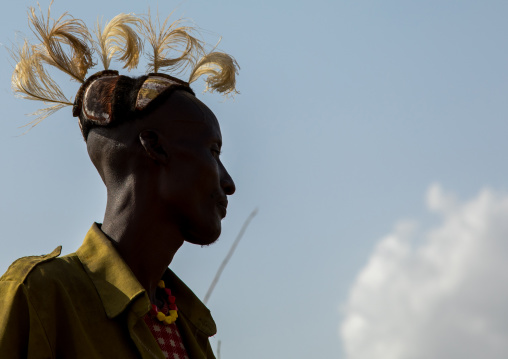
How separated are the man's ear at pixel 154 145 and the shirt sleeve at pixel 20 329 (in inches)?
33.6

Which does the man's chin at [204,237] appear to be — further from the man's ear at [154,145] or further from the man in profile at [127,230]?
the man's ear at [154,145]

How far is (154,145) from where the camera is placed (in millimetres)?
4125

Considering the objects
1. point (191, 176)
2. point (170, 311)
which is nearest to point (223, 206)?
point (191, 176)

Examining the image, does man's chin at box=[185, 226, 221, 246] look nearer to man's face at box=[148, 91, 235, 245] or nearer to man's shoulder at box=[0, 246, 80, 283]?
man's face at box=[148, 91, 235, 245]

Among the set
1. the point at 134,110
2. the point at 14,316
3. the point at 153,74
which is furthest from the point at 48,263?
the point at 153,74

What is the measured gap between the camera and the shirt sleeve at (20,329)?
349cm

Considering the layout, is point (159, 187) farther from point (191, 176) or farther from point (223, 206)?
point (223, 206)

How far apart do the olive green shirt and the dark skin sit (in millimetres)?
150

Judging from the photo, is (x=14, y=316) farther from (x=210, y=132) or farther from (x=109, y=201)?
(x=210, y=132)

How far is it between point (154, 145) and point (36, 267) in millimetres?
773

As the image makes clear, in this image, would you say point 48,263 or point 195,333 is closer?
point 48,263

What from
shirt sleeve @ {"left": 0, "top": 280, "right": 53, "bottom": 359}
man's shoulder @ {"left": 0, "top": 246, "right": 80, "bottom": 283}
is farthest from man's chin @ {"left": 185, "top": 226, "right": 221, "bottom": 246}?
shirt sleeve @ {"left": 0, "top": 280, "right": 53, "bottom": 359}

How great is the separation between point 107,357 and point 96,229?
670 millimetres

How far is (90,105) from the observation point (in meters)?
4.30
